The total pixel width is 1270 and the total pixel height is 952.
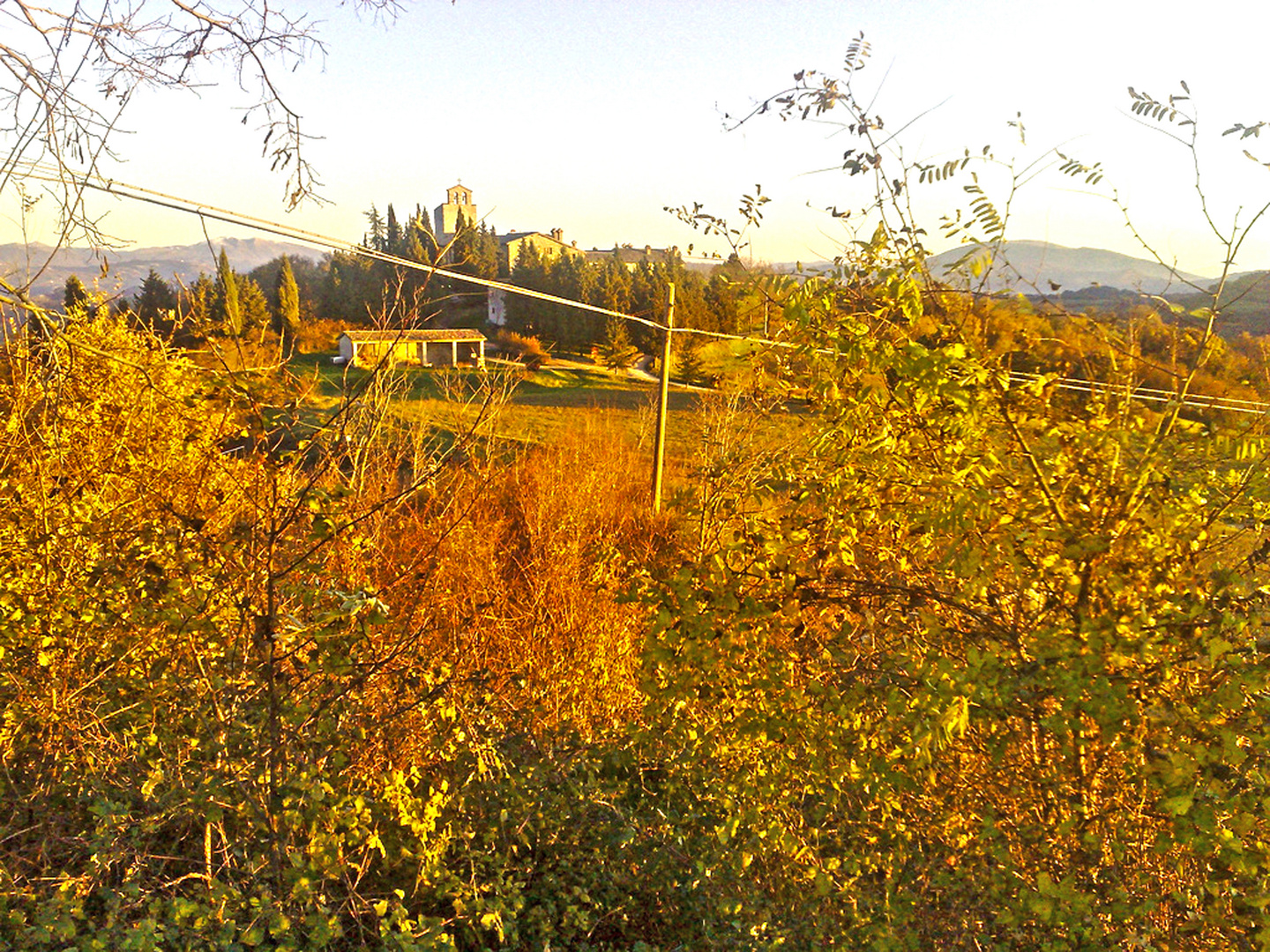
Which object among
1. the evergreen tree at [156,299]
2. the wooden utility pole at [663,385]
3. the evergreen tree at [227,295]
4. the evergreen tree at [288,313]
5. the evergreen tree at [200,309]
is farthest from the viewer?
the wooden utility pole at [663,385]

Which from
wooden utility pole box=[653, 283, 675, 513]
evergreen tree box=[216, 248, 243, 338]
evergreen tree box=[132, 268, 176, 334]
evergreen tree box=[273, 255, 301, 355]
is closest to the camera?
evergreen tree box=[216, 248, 243, 338]

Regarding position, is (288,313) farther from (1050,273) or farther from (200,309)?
(1050,273)

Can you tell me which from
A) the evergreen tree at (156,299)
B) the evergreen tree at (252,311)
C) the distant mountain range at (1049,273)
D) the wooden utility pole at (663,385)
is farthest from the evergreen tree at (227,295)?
the wooden utility pole at (663,385)

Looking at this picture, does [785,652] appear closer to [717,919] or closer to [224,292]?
[717,919]

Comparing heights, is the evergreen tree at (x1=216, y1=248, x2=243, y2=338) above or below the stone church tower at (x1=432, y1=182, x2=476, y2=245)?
below

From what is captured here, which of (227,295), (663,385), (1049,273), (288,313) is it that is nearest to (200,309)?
(227,295)

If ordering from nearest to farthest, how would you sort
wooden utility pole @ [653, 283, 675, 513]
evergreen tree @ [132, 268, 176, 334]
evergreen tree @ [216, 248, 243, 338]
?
evergreen tree @ [216, 248, 243, 338]
evergreen tree @ [132, 268, 176, 334]
wooden utility pole @ [653, 283, 675, 513]

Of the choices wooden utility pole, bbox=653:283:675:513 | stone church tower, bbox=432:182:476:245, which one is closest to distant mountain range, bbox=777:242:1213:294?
stone church tower, bbox=432:182:476:245

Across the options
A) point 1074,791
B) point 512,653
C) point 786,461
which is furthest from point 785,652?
point 512,653

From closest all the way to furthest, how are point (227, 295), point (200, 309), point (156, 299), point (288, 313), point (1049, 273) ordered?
point (227, 295) → point (1049, 273) → point (200, 309) → point (288, 313) → point (156, 299)

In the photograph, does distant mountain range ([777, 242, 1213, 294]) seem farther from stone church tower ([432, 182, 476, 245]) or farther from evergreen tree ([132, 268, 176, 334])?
evergreen tree ([132, 268, 176, 334])

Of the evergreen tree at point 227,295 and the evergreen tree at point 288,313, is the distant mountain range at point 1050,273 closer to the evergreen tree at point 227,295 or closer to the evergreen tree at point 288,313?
the evergreen tree at point 227,295

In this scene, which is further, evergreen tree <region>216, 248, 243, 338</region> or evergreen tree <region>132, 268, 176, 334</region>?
evergreen tree <region>132, 268, 176, 334</region>

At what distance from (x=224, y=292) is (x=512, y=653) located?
14.1ft
